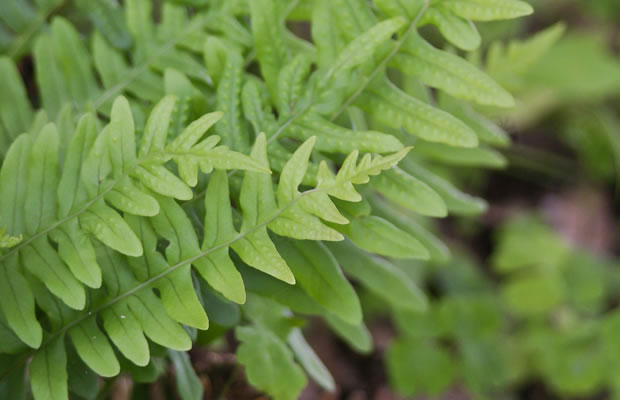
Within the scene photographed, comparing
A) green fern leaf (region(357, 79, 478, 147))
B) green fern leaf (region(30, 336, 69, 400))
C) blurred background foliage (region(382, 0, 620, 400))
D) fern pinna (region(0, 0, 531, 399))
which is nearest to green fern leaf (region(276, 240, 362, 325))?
fern pinna (region(0, 0, 531, 399))

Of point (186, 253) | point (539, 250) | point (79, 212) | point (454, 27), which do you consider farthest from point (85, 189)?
point (539, 250)

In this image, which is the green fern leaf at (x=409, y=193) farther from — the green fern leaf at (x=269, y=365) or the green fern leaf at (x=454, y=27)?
the green fern leaf at (x=269, y=365)

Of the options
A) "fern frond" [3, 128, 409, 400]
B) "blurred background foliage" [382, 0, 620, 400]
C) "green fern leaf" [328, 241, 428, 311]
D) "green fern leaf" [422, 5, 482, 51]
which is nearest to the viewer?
"fern frond" [3, 128, 409, 400]

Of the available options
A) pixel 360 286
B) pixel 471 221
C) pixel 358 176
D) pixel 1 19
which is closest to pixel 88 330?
pixel 358 176

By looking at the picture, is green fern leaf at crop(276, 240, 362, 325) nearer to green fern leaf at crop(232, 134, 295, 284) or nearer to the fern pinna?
the fern pinna

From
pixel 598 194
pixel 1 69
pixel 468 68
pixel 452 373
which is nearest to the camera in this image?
pixel 468 68

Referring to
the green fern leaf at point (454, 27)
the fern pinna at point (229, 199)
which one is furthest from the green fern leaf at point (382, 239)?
the green fern leaf at point (454, 27)

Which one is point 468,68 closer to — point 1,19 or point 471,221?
point 1,19
